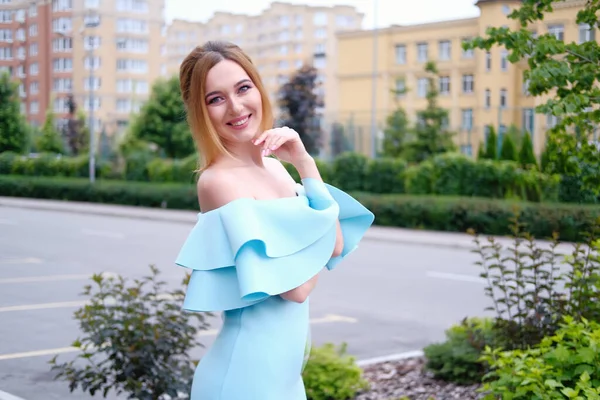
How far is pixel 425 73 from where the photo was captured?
178ft

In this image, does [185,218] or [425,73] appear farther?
[425,73]

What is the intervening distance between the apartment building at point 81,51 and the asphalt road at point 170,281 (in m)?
1.44

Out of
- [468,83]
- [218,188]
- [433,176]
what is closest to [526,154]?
[433,176]

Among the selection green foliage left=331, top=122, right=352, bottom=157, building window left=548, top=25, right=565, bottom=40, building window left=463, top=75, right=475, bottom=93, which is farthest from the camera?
building window left=463, top=75, right=475, bottom=93

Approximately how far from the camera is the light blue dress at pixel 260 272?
2510mm

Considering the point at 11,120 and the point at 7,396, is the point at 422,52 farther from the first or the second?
the point at 7,396

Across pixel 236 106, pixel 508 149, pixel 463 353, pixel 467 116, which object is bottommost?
pixel 463 353

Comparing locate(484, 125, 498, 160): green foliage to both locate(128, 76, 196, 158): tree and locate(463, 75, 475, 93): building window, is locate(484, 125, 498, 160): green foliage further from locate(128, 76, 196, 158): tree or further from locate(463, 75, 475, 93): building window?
locate(463, 75, 475, 93): building window

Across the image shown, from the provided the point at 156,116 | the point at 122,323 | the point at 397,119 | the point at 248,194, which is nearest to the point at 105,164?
the point at 397,119

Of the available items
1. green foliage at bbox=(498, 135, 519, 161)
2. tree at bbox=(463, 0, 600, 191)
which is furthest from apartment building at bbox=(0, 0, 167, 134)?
green foliage at bbox=(498, 135, 519, 161)

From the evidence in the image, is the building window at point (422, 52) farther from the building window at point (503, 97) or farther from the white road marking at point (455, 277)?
the white road marking at point (455, 277)

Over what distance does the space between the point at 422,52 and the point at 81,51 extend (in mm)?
40953

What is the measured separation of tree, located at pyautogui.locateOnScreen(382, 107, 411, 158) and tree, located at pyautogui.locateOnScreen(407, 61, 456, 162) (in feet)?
5.34

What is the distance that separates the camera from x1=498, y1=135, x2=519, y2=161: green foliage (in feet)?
74.1
